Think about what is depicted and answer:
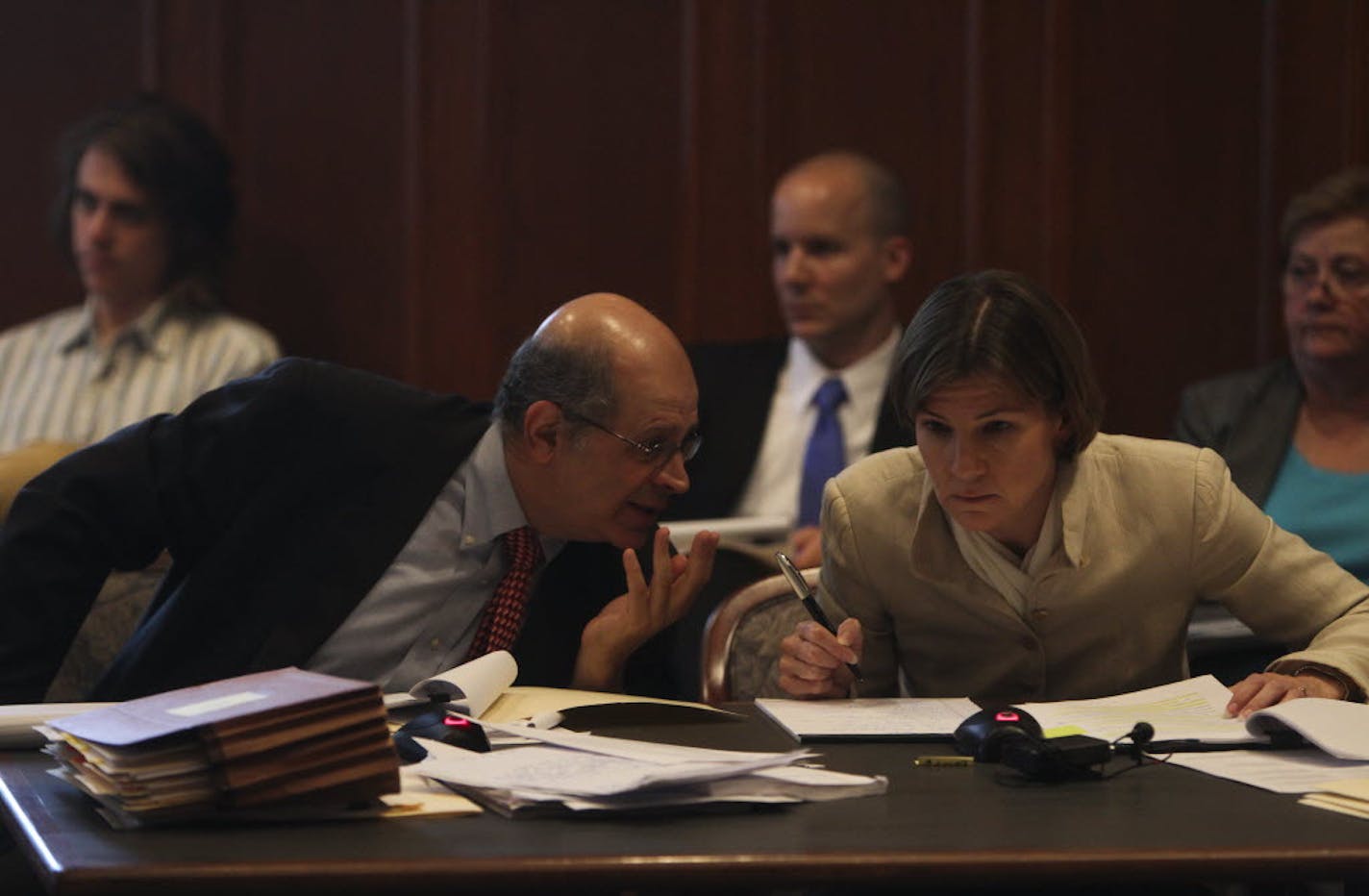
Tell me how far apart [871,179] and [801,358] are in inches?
16.5

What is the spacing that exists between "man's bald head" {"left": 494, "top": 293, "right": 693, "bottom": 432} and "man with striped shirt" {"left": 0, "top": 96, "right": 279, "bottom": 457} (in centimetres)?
142

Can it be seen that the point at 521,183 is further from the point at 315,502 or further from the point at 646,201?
the point at 315,502

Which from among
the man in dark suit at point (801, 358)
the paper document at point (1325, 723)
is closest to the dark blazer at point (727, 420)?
the man in dark suit at point (801, 358)

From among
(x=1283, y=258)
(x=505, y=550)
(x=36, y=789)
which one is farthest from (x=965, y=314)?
(x=1283, y=258)

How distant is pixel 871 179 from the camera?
3.82 m

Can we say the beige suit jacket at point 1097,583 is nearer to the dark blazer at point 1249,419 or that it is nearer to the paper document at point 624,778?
the paper document at point 624,778

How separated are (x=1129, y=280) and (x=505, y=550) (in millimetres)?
2162

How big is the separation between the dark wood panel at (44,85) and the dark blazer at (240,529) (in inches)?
68.5

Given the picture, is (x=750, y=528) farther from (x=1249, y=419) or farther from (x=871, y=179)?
(x=1249, y=419)

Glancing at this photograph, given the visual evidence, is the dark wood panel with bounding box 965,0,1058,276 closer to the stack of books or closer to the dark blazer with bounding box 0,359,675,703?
the dark blazer with bounding box 0,359,675,703

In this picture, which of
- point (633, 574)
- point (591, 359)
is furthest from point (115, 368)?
point (633, 574)

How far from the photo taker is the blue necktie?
12.1 feet

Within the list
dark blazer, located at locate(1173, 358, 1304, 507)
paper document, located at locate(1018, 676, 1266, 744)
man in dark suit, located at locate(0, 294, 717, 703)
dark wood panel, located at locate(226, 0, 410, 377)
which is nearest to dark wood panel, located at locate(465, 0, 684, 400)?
dark wood panel, located at locate(226, 0, 410, 377)

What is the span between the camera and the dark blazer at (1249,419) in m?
3.33
